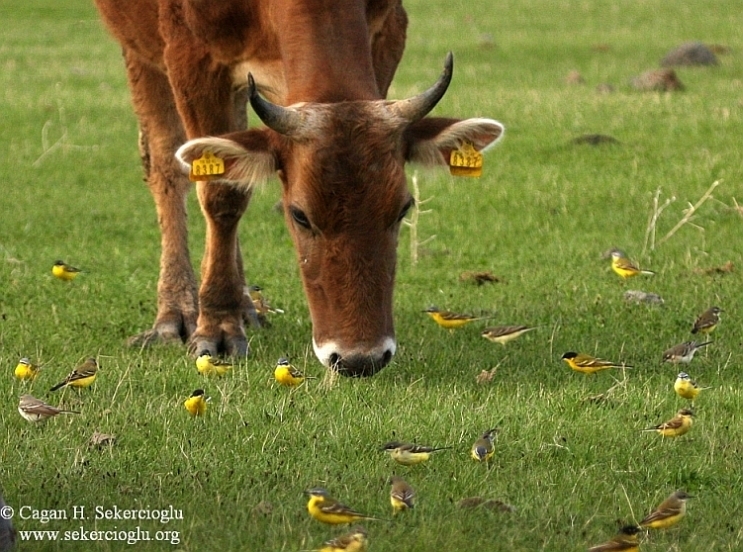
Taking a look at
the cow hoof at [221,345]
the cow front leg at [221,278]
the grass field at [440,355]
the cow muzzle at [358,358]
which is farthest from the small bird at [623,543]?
the cow front leg at [221,278]

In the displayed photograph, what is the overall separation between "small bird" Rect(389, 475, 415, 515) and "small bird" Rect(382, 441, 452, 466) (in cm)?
46

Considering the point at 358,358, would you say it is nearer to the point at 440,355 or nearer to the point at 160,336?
the point at 440,355

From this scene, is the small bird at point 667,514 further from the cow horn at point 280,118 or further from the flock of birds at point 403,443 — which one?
the cow horn at point 280,118

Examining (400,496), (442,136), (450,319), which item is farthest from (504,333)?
(400,496)

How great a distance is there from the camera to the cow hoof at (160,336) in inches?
358

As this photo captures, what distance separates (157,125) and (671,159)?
6.68 meters

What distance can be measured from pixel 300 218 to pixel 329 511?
97.7 inches

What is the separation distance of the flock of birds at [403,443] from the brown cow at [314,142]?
48cm

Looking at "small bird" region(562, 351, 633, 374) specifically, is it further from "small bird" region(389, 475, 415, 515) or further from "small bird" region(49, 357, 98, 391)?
"small bird" region(49, 357, 98, 391)

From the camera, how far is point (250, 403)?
7.28m

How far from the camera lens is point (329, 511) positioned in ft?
17.8

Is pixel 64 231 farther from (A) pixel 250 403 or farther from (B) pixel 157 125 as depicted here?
(A) pixel 250 403

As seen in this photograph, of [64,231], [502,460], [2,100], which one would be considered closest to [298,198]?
[502,460]

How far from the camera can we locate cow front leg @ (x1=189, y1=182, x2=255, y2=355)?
900 centimetres
